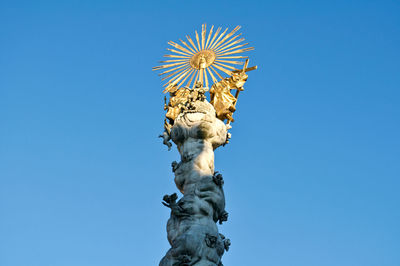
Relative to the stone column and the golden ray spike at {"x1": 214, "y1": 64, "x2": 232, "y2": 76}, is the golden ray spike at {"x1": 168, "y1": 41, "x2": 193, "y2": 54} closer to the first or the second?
the golden ray spike at {"x1": 214, "y1": 64, "x2": 232, "y2": 76}

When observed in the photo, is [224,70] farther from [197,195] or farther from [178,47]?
[197,195]

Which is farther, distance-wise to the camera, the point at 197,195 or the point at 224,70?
the point at 224,70

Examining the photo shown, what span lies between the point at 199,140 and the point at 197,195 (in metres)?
1.77

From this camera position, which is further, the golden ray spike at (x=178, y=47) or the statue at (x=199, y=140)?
the golden ray spike at (x=178, y=47)

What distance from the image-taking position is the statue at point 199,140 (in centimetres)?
1052

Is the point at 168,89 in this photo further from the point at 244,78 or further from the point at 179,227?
the point at 179,227

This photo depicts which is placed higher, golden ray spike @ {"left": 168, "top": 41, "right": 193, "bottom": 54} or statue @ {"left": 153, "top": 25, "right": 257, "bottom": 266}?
golden ray spike @ {"left": 168, "top": 41, "right": 193, "bottom": 54}

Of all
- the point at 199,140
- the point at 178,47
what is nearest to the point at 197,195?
the point at 199,140

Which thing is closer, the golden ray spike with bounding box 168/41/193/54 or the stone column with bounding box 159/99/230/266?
the stone column with bounding box 159/99/230/266

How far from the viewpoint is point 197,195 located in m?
11.3

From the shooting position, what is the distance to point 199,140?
500 inches

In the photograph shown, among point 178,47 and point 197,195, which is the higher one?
point 178,47

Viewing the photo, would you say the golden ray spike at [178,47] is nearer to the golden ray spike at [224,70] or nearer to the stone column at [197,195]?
the golden ray spike at [224,70]

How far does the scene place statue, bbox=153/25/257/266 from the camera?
1052 centimetres
